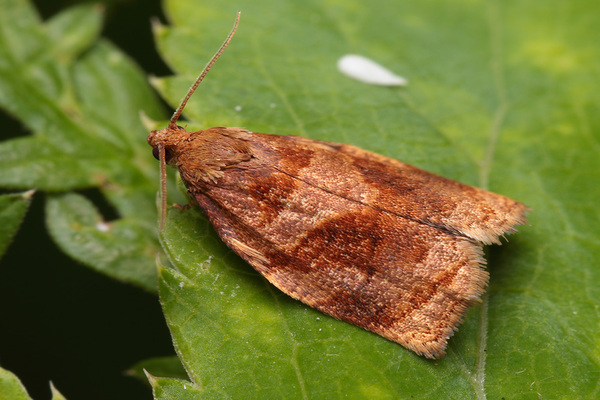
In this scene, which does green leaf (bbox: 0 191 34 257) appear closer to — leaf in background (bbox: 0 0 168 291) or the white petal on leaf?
leaf in background (bbox: 0 0 168 291)

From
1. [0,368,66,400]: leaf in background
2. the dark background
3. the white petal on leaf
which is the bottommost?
the dark background

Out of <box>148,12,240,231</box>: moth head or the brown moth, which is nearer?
the brown moth

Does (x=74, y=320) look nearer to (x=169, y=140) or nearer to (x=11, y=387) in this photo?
(x=11, y=387)

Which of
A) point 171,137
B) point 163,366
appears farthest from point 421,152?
point 163,366

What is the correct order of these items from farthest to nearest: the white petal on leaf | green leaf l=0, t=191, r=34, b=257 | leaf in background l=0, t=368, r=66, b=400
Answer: the white petal on leaf, green leaf l=0, t=191, r=34, b=257, leaf in background l=0, t=368, r=66, b=400

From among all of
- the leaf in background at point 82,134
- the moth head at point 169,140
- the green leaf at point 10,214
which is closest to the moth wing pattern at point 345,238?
the moth head at point 169,140

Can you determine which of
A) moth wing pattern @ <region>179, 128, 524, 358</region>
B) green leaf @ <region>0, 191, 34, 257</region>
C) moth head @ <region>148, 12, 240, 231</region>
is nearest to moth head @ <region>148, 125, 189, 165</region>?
moth head @ <region>148, 12, 240, 231</region>

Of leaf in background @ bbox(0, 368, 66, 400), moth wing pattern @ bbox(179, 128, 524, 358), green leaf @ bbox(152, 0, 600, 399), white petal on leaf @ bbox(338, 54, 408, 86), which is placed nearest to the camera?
leaf in background @ bbox(0, 368, 66, 400)

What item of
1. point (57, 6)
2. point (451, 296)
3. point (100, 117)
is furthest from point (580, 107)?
point (57, 6)
